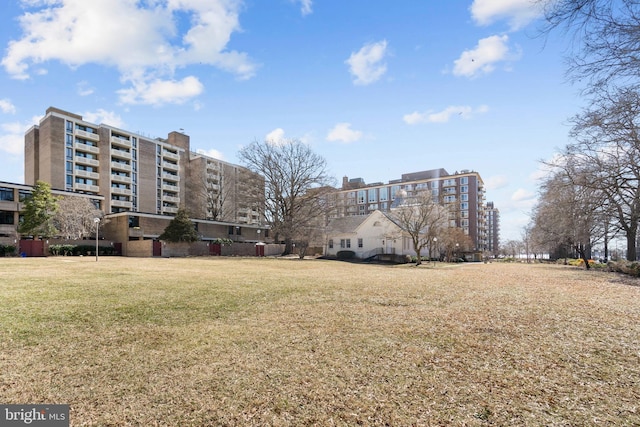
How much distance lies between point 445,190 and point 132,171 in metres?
67.4

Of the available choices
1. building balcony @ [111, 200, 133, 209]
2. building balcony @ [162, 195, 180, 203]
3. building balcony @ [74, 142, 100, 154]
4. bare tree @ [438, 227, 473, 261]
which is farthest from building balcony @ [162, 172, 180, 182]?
bare tree @ [438, 227, 473, 261]

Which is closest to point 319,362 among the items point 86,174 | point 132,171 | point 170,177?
point 86,174

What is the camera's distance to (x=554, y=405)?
142 inches

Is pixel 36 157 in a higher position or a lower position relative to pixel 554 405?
higher

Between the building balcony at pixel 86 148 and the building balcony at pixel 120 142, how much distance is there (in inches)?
110

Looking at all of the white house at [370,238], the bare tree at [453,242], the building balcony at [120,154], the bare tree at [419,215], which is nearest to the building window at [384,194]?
the bare tree at [453,242]

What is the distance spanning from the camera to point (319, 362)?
15.8 ft

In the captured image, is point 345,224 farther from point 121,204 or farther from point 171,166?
point 171,166

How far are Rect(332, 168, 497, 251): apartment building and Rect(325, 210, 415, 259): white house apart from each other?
33033 mm

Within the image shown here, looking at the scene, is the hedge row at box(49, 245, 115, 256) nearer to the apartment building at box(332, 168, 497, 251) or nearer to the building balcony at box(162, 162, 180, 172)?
the building balcony at box(162, 162, 180, 172)

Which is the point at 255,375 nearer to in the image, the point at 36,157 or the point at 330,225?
the point at 330,225

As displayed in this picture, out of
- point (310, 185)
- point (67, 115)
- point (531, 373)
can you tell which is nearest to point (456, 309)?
point (531, 373)

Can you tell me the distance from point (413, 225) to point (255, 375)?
3244cm

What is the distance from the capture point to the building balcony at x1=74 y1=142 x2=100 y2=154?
54.9 metres
